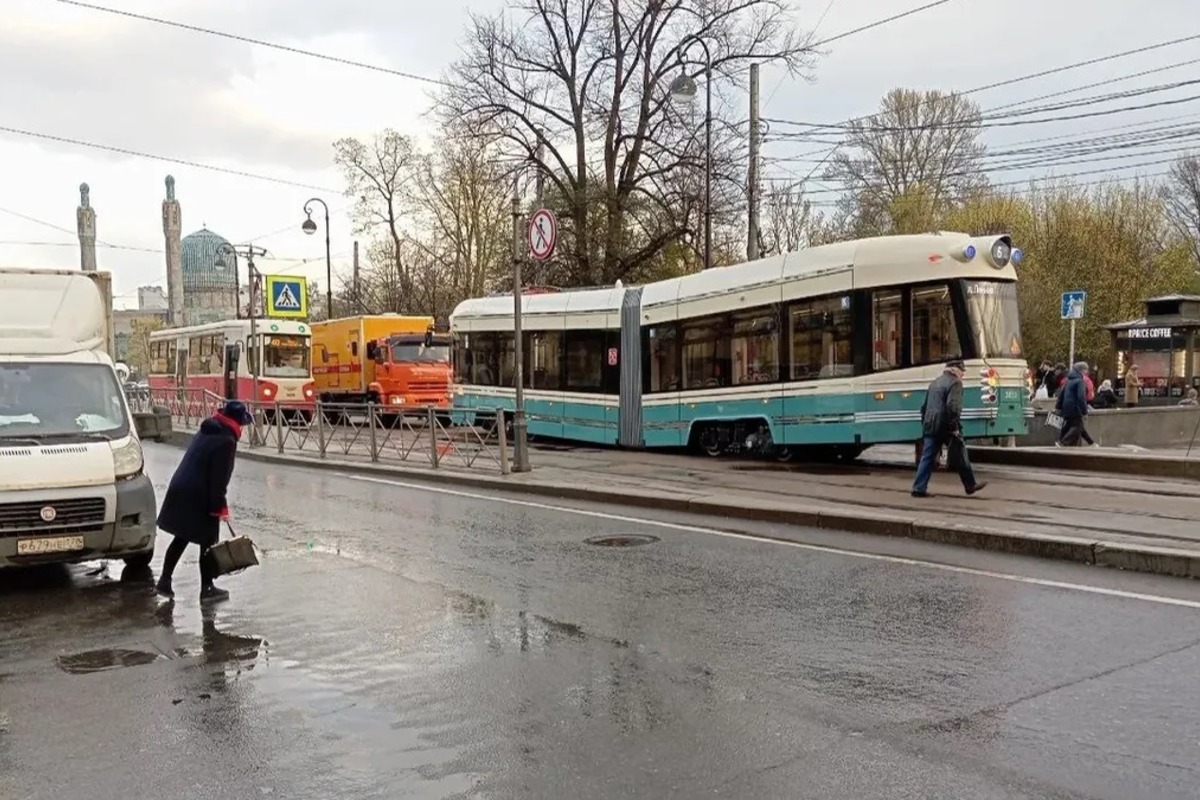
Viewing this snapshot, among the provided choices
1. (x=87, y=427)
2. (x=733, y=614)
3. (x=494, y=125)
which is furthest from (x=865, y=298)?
(x=494, y=125)

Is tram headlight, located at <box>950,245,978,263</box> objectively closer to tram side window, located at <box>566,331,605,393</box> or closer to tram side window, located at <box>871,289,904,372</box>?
tram side window, located at <box>871,289,904,372</box>

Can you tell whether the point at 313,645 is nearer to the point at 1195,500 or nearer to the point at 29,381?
the point at 29,381

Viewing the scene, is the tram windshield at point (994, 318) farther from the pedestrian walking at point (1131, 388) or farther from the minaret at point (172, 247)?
the minaret at point (172, 247)

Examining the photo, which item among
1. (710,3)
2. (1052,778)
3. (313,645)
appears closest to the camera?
(1052,778)

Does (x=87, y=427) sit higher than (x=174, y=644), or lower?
higher

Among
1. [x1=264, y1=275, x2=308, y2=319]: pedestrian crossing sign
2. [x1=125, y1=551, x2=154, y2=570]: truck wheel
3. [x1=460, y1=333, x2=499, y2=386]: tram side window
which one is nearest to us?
[x1=125, y1=551, x2=154, y2=570]: truck wheel

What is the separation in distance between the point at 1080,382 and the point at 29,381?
17515 mm

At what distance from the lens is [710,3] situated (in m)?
32.0

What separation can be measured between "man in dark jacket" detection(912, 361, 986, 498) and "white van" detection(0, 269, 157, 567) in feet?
28.7

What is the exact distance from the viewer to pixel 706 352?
1905 cm

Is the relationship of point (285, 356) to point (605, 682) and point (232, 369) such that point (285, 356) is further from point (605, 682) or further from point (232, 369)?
point (605, 682)

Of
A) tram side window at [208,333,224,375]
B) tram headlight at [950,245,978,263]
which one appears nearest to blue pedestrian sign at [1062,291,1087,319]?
tram headlight at [950,245,978,263]

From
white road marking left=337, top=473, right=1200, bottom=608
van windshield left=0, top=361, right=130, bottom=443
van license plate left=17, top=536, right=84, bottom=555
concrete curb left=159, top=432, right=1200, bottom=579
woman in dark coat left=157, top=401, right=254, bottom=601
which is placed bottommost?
white road marking left=337, top=473, right=1200, bottom=608

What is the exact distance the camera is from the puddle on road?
633 cm
